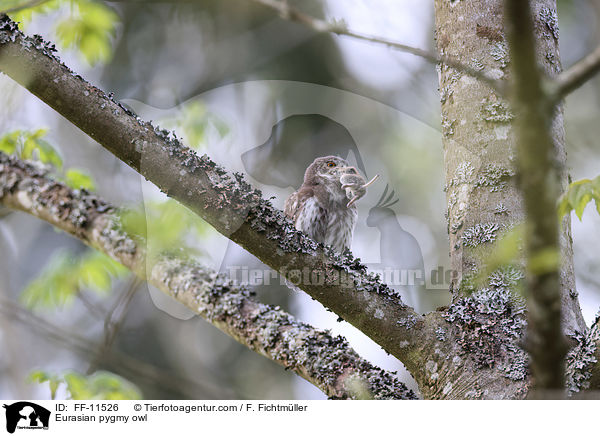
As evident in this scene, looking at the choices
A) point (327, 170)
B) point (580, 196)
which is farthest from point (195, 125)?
point (580, 196)

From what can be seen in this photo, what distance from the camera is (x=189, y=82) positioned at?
291cm

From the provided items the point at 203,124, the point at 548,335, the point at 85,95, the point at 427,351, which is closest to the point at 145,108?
the point at 203,124

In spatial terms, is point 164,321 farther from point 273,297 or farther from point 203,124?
point 203,124

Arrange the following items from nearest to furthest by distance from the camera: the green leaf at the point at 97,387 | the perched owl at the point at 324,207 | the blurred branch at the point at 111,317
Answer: the blurred branch at the point at 111,317, the green leaf at the point at 97,387, the perched owl at the point at 324,207

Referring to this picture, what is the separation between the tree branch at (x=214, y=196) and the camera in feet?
4.45

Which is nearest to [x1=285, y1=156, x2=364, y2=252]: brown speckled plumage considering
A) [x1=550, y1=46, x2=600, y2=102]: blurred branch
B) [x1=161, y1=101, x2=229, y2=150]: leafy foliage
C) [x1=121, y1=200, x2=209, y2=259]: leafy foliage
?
[x1=161, y1=101, x2=229, y2=150]: leafy foliage

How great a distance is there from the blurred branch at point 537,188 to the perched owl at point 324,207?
1.93 metres

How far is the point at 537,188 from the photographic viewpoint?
551 mm

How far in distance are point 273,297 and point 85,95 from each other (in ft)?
4.35

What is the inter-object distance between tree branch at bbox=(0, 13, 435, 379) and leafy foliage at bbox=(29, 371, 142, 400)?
118 centimetres

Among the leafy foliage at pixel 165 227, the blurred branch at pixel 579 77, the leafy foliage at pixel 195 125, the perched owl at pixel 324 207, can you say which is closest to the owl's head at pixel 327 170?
the perched owl at pixel 324 207

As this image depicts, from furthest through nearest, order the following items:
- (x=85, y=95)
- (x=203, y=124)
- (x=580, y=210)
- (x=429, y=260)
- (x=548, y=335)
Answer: (x=203, y=124), (x=429, y=260), (x=85, y=95), (x=580, y=210), (x=548, y=335)
